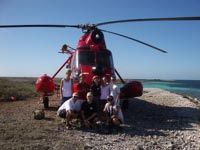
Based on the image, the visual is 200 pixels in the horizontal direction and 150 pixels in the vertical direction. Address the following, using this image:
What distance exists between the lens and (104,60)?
11.3m

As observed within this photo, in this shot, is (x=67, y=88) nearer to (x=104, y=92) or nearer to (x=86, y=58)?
(x=104, y=92)

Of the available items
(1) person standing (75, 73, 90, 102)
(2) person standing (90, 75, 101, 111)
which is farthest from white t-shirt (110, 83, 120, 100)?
(1) person standing (75, 73, 90, 102)

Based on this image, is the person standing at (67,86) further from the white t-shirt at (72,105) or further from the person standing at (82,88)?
the white t-shirt at (72,105)

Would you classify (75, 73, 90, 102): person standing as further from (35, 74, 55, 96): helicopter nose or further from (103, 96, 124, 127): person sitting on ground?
(35, 74, 55, 96): helicopter nose

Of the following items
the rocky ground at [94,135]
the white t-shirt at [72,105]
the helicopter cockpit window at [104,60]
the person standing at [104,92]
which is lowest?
the rocky ground at [94,135]

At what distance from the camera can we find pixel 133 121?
1012 cm

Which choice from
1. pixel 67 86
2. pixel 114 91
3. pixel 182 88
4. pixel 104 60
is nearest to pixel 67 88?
pixel 67 86

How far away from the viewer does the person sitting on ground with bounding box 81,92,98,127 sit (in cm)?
842

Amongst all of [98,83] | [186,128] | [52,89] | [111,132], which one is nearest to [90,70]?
[98,83]

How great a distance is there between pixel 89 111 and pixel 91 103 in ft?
0.83

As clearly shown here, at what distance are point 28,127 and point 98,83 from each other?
2.78m

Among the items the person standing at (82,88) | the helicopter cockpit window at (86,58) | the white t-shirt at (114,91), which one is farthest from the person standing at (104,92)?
the helicopter cockpit window at (86,58)

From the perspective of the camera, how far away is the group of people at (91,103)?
27.5 feet

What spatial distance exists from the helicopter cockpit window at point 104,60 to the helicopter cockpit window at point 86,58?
0.83ft
